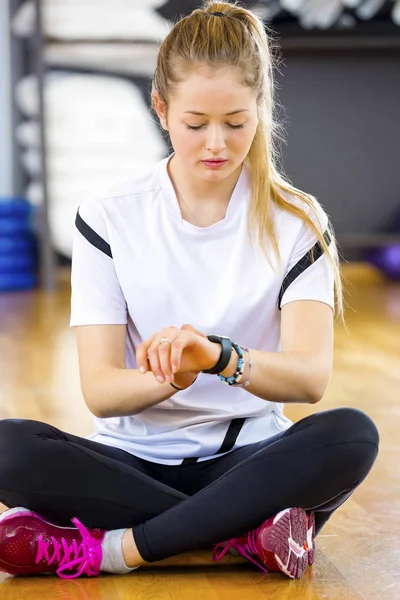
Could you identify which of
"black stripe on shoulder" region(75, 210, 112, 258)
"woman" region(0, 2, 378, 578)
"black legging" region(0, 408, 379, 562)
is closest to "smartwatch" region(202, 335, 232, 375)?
"woman" region(0, 2, 378, 578)

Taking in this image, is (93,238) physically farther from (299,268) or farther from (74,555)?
(74,555)

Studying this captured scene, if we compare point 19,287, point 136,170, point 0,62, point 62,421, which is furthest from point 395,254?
point 62,421

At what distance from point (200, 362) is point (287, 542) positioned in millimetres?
254

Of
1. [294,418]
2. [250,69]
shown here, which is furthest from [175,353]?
[294,418]

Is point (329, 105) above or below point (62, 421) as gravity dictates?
above

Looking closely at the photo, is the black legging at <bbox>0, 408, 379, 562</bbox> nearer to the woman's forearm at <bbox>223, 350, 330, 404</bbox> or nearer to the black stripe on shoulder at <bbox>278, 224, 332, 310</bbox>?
the woman's forearm at <bbox>223, 350, 330, 404</bbox>

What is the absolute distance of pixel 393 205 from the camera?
4.68 meters

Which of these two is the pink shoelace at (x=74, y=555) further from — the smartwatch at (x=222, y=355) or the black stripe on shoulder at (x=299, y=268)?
the black stripe on shoulder at (x=299, y=268)

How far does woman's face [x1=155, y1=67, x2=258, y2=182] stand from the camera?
4.18 feet

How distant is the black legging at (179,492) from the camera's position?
1272 mm

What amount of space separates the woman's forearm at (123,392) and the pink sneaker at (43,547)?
0.14 meters

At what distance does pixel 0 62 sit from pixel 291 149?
4.33 ft

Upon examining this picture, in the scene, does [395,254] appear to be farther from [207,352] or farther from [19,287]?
[207,352]

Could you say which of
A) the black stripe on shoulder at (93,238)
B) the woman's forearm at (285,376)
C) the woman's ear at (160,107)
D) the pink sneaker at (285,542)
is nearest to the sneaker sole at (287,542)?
the pink sneaker at (285,542)
